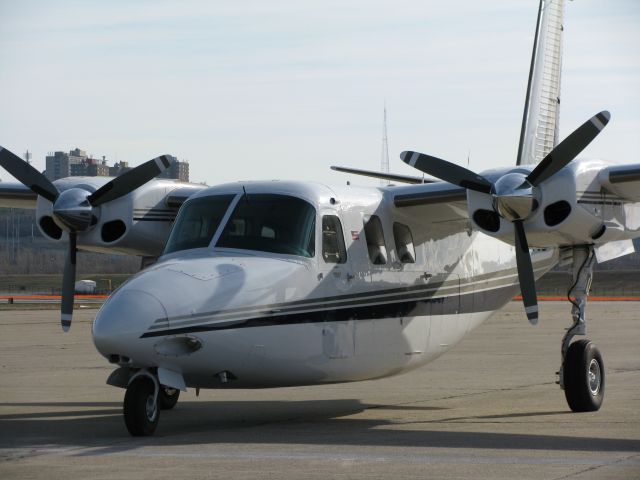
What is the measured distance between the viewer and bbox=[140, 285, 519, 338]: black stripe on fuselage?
11875mm

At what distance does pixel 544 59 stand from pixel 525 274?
6.56 m

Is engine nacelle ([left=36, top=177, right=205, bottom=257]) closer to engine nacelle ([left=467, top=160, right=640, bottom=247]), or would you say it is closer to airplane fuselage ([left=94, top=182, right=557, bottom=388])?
airplane fuselage ([left=94, top=182, right=557, bottom=388])

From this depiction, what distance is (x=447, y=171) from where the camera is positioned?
1441 cm

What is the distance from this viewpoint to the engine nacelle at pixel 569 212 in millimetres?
13562

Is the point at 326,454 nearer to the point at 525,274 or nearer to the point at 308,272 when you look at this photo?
the point at 308,272

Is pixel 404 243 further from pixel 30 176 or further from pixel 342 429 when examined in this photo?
pixel 30 176

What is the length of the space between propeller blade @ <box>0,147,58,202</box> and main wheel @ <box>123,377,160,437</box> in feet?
15.5

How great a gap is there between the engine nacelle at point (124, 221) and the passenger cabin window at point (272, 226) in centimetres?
326

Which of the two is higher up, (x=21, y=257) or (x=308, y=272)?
(x=308, y=272)

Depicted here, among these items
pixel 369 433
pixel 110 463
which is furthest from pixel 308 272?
pixel 110 463

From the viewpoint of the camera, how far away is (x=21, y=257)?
140125mm

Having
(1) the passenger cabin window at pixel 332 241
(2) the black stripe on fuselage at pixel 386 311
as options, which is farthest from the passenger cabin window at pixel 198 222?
(2) the black stripe on fuselage at pixel 386 311

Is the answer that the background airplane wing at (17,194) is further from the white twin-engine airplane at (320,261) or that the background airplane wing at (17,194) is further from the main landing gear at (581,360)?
the main landing gear at (581,360)

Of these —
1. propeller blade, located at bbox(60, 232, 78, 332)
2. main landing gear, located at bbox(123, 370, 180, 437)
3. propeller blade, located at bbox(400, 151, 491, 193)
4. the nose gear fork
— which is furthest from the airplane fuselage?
propeller blade, located at bbox(60, 232, 78, 332)
